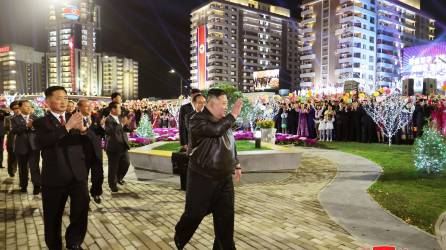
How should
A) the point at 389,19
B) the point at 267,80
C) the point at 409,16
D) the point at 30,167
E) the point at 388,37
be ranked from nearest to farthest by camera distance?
the point at 30,167, the point at 267,80, the point at 388,37, the point at 389,19, the point at 409,16

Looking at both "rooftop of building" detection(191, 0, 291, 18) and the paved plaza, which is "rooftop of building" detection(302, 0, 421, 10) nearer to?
"rooftop of building" detection(191, 0, 291, 18)

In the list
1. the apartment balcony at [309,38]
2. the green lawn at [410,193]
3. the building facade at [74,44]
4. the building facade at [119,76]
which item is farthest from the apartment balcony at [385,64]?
the building facade at [119,76]

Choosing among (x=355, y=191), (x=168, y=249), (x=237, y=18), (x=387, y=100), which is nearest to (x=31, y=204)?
(x=168, y=249)

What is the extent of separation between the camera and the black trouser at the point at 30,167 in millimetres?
8070

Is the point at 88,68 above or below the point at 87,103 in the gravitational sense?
above

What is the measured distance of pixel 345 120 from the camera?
2048 cm

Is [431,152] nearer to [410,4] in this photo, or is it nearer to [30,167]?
[30,167]

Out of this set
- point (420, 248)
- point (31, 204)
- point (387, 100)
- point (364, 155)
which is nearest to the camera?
point (420, 248)

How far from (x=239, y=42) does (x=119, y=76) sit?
66.0 metres

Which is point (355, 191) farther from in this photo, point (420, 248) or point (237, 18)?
point (237, 18)

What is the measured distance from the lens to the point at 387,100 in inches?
753

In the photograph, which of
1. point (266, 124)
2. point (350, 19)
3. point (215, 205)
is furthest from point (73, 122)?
point (350, 19)

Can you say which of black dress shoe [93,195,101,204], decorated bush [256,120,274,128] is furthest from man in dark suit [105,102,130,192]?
decorated bush [256,120,274,128]

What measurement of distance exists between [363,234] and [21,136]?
745 cm
